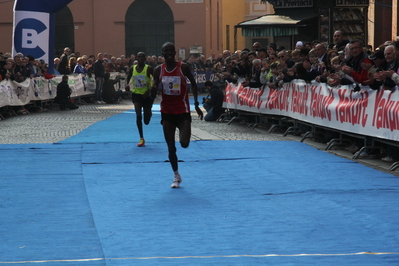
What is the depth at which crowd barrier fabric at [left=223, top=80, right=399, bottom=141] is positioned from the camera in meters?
11.6

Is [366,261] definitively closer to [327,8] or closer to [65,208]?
[65,208]

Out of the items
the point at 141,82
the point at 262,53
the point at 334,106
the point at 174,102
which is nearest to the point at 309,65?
the point at 334,106

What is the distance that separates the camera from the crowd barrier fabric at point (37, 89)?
73.1 ft

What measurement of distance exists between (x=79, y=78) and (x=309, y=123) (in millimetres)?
15769

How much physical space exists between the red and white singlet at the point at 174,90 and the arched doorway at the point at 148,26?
34835mm

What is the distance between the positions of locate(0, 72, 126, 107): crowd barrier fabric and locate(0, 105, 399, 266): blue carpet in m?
9.08

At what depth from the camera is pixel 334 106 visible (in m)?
13.8

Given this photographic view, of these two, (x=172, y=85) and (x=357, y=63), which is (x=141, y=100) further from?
(x=172, y=85)

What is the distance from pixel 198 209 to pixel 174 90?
7.51ft

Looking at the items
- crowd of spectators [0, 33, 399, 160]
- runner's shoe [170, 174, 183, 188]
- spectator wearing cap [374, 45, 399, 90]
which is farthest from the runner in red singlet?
crowd of spectators [0, 33, 399, 160]

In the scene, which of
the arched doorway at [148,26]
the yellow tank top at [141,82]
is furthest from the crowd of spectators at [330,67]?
the arched doorway at [148,26]

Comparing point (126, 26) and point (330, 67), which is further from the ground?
point (126, 26)

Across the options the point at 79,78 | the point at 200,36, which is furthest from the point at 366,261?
the point at 200,36

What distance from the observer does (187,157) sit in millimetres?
12953
